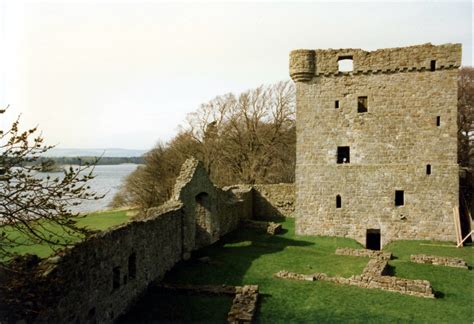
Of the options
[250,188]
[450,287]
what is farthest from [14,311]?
[250,188]

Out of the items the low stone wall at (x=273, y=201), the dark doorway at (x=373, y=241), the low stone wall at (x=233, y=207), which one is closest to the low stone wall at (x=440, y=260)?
the dark doorway at (x=373, y=241)

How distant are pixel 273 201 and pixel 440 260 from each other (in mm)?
12220

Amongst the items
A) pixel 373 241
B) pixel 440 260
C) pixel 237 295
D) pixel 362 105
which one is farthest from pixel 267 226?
pixel 237 295

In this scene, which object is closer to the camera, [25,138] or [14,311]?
[25,138]

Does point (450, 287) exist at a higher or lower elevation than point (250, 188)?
lower

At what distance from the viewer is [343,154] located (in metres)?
19.0

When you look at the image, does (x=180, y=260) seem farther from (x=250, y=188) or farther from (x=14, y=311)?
(x=250, y=188)

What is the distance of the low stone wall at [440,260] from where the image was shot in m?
13.9

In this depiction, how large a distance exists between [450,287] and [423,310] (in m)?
2.38

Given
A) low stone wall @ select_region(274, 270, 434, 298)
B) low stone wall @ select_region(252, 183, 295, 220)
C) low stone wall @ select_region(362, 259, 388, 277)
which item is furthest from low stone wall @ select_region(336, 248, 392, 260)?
low stone wall @ select_region(252, 183, 295, 220)

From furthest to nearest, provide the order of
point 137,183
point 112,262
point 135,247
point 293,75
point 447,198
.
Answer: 1. point 137,183
2. point 293,75
3. point 447,198
4. point 135,247
5. point 112,262

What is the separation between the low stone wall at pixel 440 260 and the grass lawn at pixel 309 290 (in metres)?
0.39

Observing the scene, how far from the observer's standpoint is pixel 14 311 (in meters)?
6.14

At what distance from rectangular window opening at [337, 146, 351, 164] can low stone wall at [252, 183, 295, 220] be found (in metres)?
6.28
